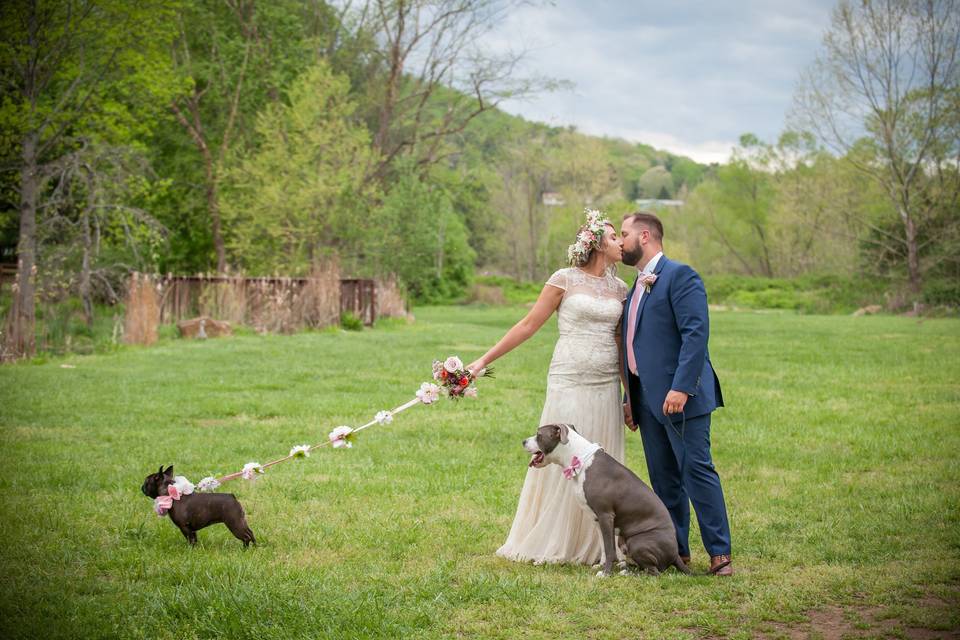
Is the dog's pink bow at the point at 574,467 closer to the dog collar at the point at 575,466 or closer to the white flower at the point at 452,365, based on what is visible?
the dog collar at the point at 575,466

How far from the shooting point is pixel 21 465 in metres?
8.75

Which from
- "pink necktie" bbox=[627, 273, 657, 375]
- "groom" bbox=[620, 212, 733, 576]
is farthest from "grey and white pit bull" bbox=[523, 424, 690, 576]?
"pink necktie" bbox=[627, 273, 657, 375]

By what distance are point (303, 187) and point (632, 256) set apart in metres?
28.2

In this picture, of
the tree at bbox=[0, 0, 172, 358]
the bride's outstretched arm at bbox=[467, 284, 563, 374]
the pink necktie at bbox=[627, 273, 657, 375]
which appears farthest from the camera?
the tree at bbox=[0, 0, 172, 358]

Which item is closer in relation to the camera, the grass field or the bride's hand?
the grass field

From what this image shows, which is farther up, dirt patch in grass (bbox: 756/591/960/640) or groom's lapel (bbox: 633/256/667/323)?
groom's lapel (bbox: 633/256/667/323)

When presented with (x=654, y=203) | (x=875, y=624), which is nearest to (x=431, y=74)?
(x=875, y=624)

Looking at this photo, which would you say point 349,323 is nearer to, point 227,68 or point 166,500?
point 227,68

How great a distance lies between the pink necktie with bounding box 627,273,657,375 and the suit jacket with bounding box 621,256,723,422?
3cm

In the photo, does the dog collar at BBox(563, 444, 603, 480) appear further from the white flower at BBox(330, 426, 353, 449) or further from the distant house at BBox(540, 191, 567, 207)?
the distant house at BBox(540, 191, 567, 207)

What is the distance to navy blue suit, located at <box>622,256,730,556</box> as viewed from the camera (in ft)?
19.1

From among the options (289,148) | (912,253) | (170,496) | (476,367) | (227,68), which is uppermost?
(227,68)

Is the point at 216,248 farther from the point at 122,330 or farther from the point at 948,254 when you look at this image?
the point at 948,254

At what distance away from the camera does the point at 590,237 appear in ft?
20.4
